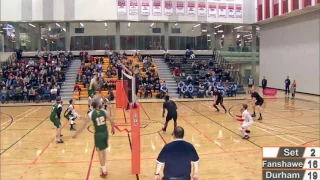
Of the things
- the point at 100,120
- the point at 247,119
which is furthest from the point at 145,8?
the point at 100,120

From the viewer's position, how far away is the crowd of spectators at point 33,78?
91.7ft

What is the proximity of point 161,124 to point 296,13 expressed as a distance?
21.0 metres

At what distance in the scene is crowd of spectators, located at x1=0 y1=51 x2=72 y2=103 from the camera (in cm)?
2795

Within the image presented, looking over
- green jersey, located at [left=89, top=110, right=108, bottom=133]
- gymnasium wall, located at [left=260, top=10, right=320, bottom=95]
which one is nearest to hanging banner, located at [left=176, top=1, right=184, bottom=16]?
gymnasium wall, located at [left=260, top=10, right=320, bottom=95]

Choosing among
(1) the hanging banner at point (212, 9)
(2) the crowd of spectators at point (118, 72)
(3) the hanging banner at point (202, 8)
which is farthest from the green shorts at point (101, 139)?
(1) the hanging banner at point (212, 9)

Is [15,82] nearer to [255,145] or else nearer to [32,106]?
[32,106]

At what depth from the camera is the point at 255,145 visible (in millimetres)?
12539

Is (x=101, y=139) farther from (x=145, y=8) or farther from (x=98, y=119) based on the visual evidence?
(x=145, y=8)

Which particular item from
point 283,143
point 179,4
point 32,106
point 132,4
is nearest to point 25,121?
point 32,106

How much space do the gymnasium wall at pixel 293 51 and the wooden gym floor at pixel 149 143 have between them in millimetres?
10223
